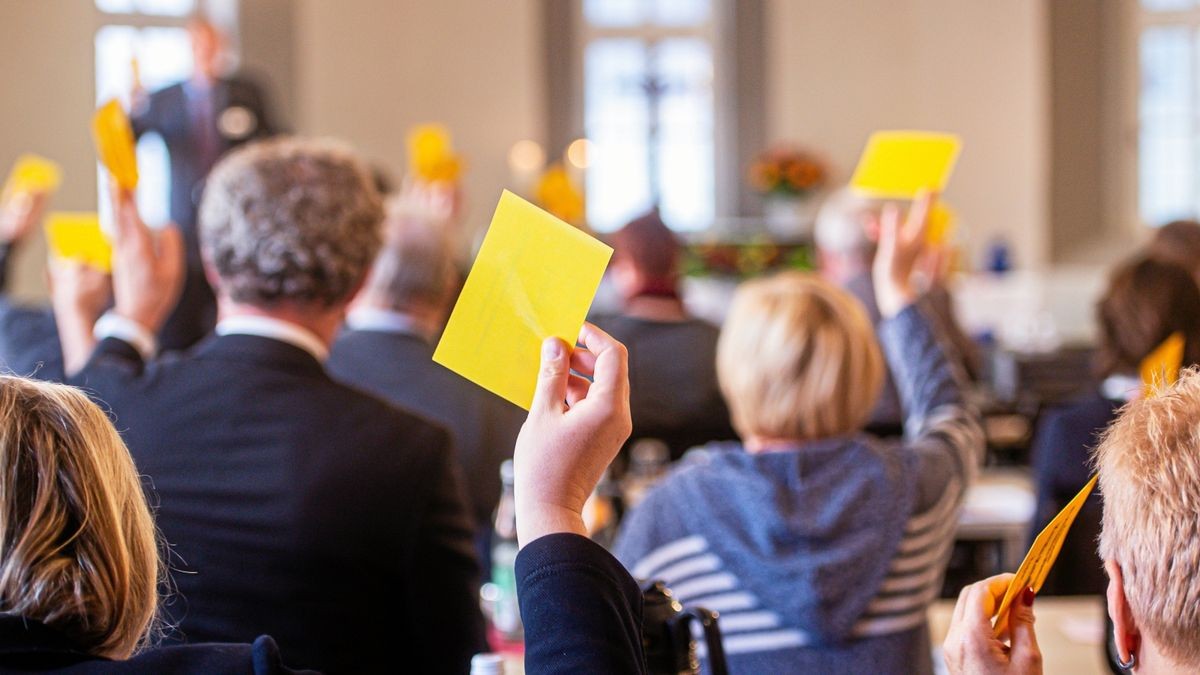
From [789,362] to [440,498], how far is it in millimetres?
556

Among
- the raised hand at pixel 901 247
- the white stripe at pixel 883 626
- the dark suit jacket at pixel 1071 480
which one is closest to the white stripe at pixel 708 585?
the white stripe at pixel 883 626

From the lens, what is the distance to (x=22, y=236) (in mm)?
3797

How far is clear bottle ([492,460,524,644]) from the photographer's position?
2447 mm

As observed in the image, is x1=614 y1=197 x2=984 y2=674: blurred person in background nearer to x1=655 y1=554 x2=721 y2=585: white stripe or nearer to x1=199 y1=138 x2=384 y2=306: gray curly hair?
x1=655 y1=554 x2=721 y2=585: white stripe

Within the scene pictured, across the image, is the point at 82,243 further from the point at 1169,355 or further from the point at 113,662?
the point at 1169,355

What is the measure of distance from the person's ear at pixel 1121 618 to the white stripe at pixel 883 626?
31.8 inches

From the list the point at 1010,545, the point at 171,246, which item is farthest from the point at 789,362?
the point at 1010,545

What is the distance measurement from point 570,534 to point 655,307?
317 centimetres

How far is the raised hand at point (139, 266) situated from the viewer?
2.19 m

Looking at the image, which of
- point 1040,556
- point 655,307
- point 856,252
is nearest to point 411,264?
point 655,307

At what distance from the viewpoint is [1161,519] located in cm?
98

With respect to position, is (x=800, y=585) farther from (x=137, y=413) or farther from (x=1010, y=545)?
(x=1010, y=545)

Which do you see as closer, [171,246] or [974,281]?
[171,246]

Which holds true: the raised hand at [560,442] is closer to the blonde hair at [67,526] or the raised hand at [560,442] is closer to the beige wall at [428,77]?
the blonde hair at [67,526]
